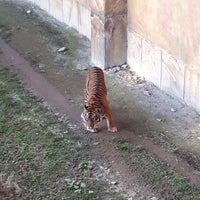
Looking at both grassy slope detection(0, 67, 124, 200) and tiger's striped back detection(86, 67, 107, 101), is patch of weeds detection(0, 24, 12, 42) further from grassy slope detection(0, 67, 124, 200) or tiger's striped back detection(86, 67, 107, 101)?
tiger's striped back detection(86, 67, 107, 101)

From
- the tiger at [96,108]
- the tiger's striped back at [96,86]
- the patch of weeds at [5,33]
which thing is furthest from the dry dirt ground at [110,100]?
the tiger's striped back at [96,86]

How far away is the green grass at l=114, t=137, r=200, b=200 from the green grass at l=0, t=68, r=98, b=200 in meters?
0.44

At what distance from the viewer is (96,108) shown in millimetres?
6121

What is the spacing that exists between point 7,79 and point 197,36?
279 cm

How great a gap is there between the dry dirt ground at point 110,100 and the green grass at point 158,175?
72 millimetres

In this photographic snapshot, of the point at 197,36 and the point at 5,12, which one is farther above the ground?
the point at 197,36

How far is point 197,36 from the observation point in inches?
250

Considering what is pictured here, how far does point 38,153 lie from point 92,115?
720 mm

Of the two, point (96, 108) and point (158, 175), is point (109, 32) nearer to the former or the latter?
point (96, 108)

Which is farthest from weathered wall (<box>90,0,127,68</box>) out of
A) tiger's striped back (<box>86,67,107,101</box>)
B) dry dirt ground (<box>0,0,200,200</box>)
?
tiger's striped back (<box>86,67,107,101</box>)

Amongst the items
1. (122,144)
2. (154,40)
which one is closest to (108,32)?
(154,40)

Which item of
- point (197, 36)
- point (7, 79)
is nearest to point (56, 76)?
point (7, 79)

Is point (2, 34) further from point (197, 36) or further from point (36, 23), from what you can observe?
point (197, 36)

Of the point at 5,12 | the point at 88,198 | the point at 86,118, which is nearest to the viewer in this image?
the point at 88,198
